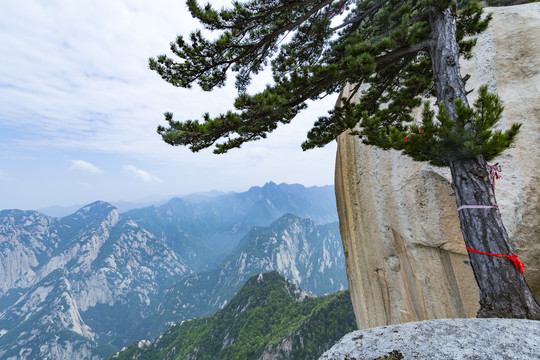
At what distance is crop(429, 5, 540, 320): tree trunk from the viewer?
14.5 ft

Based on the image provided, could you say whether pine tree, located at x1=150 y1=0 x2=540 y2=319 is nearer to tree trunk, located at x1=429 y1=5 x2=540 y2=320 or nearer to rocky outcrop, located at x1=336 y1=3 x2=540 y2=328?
tree trunk, located at x1=429 y1=5 x2=540 y2=320

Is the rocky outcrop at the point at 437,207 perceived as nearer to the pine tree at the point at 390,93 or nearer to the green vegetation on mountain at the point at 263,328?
the pine tree at the point at 390,93

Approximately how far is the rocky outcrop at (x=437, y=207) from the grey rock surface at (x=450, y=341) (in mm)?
2733

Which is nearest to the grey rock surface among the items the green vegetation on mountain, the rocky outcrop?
the rocky outcrop

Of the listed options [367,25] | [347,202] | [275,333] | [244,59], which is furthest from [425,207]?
[275,333]

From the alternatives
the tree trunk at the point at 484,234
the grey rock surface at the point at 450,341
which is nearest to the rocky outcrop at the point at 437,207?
the tree trunk at the point at 484,234

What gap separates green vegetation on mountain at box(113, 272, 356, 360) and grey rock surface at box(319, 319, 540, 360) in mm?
70657

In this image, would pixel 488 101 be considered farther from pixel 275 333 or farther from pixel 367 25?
pixel 275 333

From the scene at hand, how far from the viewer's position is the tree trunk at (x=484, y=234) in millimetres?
4422

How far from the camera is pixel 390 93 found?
7.25 metres

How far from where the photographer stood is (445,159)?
16.0 feet

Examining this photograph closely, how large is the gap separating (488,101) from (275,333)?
10541 centimetres

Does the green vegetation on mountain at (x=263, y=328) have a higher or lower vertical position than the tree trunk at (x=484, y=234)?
lower

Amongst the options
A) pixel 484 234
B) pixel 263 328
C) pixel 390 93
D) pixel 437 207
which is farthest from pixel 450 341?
Result: pixel 263 328
